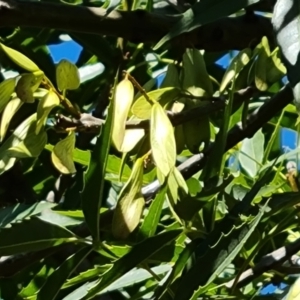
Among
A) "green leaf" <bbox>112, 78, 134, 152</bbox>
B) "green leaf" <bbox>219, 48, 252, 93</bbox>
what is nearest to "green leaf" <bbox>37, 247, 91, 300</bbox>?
"green leaf" <bbox>112, 78, 134, 152</bbox>

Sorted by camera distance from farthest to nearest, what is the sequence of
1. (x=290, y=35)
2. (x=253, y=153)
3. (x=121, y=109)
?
1. (x=253, y=153)
2. (x=121, y=109)
3. (x=290, y=35)

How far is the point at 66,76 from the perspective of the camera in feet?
2.43

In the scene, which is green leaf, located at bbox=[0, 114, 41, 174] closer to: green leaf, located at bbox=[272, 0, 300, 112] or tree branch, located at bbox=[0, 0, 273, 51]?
tree branch, located at bbox=[0, 0, 273, 51]

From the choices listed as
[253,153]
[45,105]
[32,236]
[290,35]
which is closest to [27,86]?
[45,105]

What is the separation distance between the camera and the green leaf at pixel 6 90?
733 millimetres

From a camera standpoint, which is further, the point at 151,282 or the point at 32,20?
the point at 151,282

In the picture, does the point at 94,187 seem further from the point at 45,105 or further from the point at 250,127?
the point at 250,127

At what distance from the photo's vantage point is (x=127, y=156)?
74cm

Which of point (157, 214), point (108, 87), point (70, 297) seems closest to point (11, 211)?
point (70, 297)

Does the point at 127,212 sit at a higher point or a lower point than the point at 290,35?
lower

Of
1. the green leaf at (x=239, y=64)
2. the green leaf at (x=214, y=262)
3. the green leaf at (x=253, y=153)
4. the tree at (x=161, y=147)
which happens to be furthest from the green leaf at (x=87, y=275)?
the green leaf at (x=253, y=153)

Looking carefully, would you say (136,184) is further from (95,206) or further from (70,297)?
(70,297)

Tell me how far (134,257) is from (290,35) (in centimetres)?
22

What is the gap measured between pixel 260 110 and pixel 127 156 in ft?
0.52
